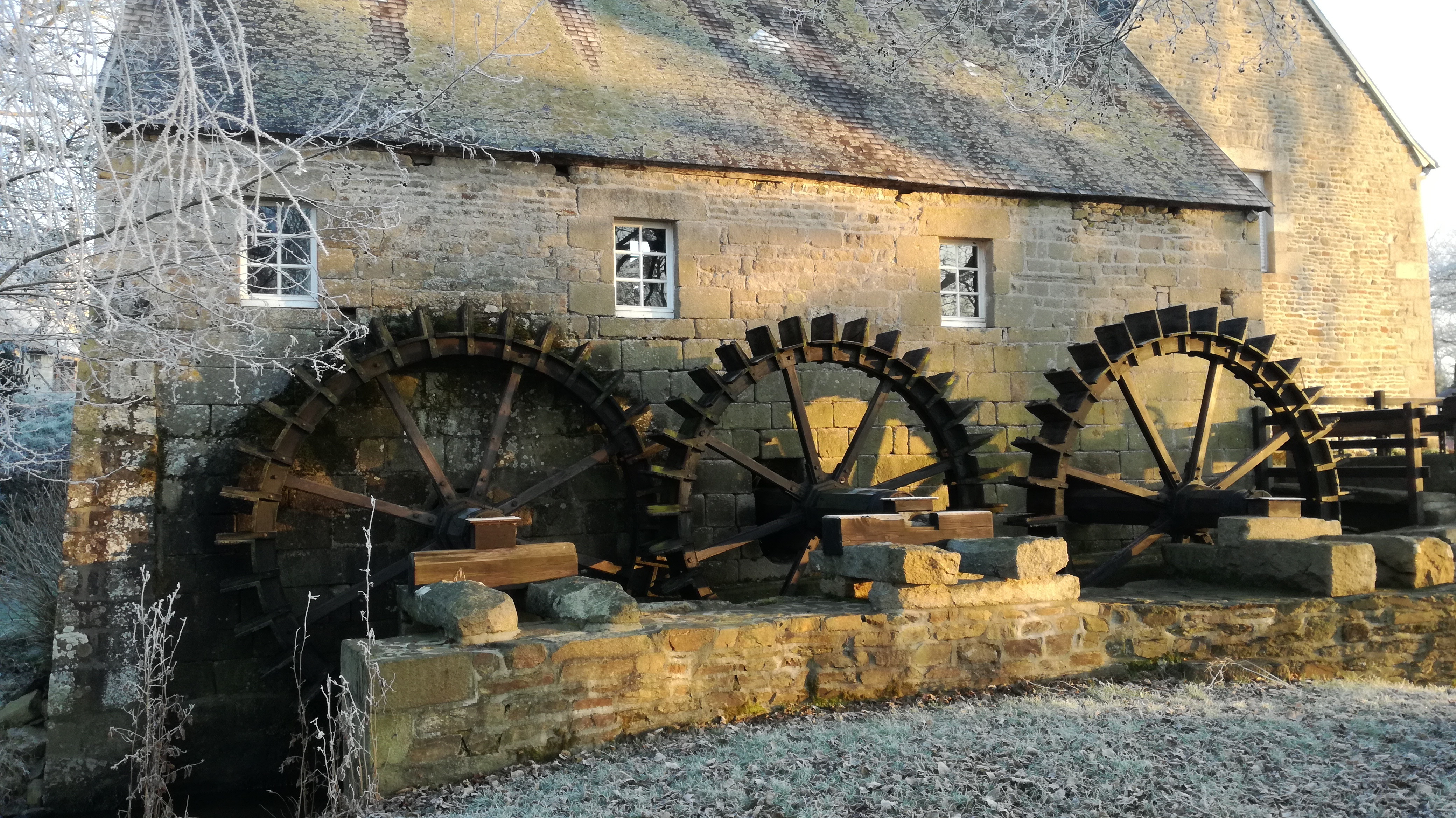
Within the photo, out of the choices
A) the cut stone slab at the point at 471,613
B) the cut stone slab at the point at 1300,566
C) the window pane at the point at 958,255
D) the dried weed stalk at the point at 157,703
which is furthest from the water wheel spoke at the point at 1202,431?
the dried weed stalk at the point at 157,703

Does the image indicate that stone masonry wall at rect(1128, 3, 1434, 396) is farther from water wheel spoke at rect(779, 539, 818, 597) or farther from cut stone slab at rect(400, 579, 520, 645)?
cut stone slab at rect(400, 579, 520, 645)

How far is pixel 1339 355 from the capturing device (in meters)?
14.3

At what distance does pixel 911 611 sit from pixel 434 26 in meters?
6.55

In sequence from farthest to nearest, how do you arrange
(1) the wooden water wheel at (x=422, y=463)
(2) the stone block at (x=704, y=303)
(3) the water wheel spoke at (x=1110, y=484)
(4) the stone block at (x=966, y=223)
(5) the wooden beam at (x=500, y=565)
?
1. (4) the stone block at (x=966, y=223)
2. (2) the stone block at (x=704, y=303)
3. (3) the water wheel spoke at (x=1110, y=484)
4. (1) the wooden water wheel at (x=422, y=463)
5. (5) the wooden beam at (x=500, y=565)

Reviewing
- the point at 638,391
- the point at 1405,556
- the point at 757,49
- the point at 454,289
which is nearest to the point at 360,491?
the point at 454,289

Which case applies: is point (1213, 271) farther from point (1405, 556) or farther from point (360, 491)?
point (360, 491)

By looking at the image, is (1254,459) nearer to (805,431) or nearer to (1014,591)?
(805,431)

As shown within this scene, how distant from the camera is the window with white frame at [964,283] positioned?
9.83m

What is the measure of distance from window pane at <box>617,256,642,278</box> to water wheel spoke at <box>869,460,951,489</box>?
2.55 meters

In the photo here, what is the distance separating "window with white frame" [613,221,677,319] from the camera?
8.77 meters

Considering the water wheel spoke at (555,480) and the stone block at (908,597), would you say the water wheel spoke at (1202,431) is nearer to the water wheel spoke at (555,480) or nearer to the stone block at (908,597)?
the stone block at (908,597)

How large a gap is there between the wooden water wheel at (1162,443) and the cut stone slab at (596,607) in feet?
12.9

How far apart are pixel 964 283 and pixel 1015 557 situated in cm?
476

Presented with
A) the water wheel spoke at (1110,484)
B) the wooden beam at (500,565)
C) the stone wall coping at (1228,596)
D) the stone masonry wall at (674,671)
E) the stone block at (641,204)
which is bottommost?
the stone masonry wall at (674,671)
